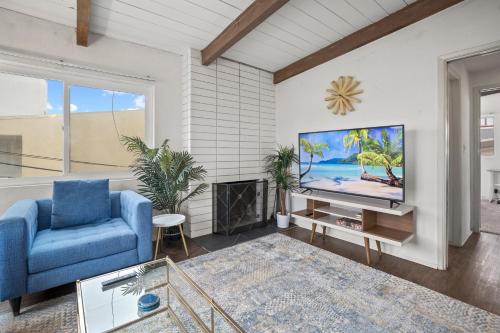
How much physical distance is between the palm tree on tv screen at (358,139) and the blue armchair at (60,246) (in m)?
2.20

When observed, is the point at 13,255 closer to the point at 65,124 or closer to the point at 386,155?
the point at 65,124

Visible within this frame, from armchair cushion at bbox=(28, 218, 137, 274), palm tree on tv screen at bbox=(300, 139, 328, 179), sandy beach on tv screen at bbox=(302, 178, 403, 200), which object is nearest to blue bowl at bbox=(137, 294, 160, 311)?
armchair cushion at bbox=(28, 218, 137, 274)

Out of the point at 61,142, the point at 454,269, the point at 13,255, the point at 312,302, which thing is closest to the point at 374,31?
the point at 454,269

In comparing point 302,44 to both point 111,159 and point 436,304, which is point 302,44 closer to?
point 111,159

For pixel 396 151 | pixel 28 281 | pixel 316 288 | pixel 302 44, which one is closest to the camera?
pixel 28 281

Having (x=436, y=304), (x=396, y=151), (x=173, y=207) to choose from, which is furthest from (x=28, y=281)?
(x=396, y=151)

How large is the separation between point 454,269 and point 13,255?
3.62 meters

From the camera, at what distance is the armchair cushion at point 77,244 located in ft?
5.70

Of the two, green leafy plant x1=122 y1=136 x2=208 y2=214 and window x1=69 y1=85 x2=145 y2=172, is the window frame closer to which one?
window x1=69 y1=85 x2=145 y2=172

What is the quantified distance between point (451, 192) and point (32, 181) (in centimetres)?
478

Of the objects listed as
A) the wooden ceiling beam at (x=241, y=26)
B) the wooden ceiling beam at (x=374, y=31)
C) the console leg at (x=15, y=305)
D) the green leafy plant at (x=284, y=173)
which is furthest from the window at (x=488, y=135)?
the console leg at (x=15, y=305)

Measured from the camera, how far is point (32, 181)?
245cm

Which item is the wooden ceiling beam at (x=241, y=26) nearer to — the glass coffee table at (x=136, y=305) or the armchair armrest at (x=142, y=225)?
the armchair armrest at (x=142, y=225)

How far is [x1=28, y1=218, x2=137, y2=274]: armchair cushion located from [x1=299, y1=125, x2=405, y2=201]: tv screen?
2.19m
